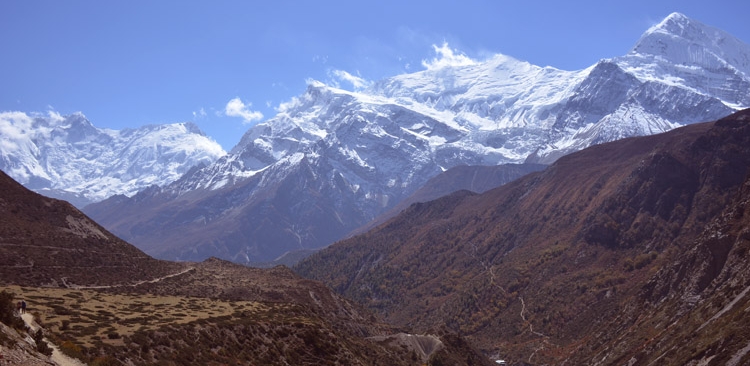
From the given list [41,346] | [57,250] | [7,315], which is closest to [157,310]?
[7,315]

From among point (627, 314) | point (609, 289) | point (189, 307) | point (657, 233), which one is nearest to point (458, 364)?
point (627, 314)

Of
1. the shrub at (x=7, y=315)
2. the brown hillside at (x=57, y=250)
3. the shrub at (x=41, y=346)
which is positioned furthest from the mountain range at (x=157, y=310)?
the shrub at (x=41, y=346)

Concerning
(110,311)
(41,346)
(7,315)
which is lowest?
(41,346)

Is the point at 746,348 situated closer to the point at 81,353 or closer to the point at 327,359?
the point at 327,359

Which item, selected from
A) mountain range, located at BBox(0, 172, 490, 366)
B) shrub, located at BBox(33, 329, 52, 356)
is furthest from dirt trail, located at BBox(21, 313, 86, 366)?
mountain range, located at BBox(0, 172, 490, 366)

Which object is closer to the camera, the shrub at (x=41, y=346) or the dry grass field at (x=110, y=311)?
the shrub at (x=41, y=346)

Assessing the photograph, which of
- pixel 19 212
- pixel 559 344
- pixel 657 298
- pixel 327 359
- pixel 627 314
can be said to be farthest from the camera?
pixel 559 344

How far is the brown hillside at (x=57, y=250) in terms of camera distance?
93312 mm

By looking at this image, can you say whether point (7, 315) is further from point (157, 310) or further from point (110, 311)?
point (157, 310)

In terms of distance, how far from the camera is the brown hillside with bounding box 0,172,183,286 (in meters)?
93.3

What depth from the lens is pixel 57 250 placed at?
103562mm

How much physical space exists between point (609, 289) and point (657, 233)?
3109 centimetres

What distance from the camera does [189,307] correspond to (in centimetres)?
8175

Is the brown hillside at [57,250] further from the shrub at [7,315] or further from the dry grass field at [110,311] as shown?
the shrub at [7,315]
